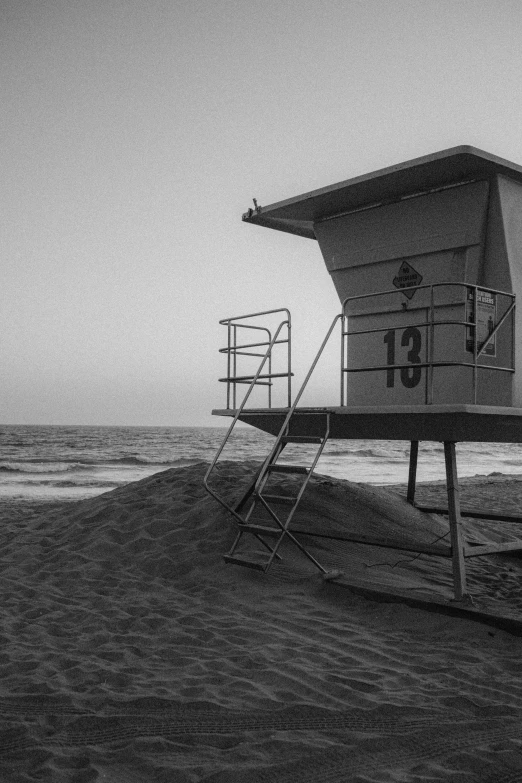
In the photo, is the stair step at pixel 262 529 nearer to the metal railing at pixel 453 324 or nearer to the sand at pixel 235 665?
the sand at pixel 235 665

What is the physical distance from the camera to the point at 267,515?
390 inches

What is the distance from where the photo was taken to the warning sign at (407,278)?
8164 mm

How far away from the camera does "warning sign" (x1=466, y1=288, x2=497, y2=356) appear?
7.43 m

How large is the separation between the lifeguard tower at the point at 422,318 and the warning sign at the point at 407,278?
1cm

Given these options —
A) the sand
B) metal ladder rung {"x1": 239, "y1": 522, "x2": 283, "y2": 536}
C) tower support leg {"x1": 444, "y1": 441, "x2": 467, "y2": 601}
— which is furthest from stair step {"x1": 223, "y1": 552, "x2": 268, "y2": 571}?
tower support leg {"x1": 444, "y1": 441, "x2": 467, "y2": 601}

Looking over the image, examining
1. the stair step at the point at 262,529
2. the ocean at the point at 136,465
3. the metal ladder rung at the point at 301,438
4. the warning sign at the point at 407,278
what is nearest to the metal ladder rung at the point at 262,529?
the stair step at the point at 262,529

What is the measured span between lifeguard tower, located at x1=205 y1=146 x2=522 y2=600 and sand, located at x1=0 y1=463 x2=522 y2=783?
72 cm

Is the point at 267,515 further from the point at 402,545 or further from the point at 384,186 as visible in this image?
the point at 384,186

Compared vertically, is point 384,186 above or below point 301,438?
above

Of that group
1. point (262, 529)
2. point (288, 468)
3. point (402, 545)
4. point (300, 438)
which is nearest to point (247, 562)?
point (262, 529)

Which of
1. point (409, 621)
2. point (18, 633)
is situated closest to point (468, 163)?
point (409, 621)

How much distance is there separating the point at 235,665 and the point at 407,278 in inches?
187

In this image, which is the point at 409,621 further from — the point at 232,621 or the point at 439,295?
the point at 439,295

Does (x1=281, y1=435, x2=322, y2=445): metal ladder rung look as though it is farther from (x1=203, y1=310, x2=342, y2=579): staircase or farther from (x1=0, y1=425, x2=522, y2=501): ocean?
(x1=0, y1=425, x2=522, y2=501): ocean
